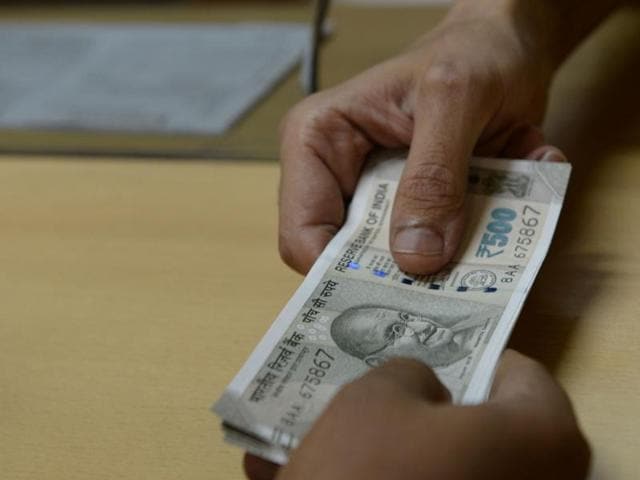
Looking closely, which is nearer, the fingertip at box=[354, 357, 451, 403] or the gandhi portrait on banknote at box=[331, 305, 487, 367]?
the fingertip at box=[354, 357, 451, 403]

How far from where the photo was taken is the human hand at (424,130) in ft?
2.28

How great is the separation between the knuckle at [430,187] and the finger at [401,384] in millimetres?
189

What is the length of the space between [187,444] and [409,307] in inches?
6.9

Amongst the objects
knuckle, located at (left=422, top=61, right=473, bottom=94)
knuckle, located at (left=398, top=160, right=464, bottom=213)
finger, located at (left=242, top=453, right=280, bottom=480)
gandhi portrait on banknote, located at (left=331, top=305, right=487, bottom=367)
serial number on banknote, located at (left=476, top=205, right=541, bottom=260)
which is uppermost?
knuckle, located at (left=422, top=61, right=473, bottom=94)

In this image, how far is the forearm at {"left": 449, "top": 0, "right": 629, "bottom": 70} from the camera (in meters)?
0.86

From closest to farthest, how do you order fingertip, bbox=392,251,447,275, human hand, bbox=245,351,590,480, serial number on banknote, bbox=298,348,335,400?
human hand, bbox=245,351,590,480
serial number on banknote, bbox=298,348,335,400
fingertip, bbox=392,251,447,275

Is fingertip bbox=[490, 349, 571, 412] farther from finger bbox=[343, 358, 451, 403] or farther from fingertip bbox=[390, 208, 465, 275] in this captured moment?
fingertip bbox=[390, 208, 465, 275]

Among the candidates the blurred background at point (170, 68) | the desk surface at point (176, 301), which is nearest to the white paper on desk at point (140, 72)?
the blurred background at point (170, 68)

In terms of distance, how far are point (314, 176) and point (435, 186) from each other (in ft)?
0.38

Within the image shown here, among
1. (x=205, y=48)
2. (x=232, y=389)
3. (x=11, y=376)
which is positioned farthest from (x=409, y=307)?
(x=205, y=48)

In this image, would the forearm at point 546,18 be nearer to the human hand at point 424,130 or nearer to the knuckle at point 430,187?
the human hand at point 424,130

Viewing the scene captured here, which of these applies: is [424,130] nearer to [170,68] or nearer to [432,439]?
[432,439]

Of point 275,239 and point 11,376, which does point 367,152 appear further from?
point 11,376

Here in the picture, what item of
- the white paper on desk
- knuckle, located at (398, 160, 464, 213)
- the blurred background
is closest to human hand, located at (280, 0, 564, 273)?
knuckle, located at (398, 160, 464, 213)
